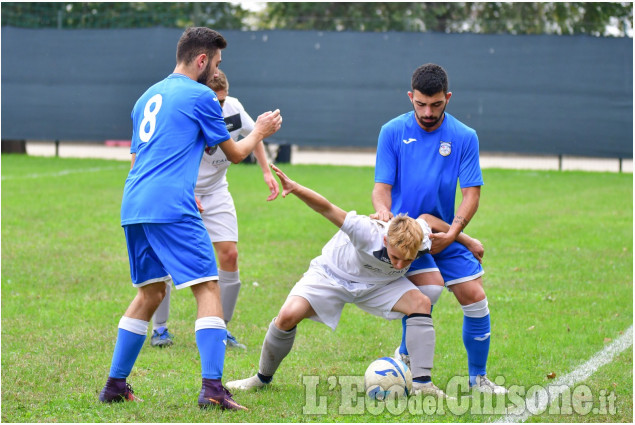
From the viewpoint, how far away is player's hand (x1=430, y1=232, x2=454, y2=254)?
4.88 meters

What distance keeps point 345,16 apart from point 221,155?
20.2 metres

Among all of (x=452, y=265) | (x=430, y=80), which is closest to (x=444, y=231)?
(x=452, y=265)

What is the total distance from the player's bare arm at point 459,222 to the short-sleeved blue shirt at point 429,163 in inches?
2.4

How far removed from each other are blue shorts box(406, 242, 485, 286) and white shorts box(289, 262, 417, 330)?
0.15m

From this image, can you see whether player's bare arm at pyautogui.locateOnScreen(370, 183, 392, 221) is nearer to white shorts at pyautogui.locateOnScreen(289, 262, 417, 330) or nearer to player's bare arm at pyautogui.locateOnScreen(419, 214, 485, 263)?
player's bare arm at pyautogui.locateOnScreen(419, 214, 485, 263)

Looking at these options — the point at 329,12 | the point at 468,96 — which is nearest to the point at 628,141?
the point at 468,96

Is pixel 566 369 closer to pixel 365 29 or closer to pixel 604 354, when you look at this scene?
pixel 604 354

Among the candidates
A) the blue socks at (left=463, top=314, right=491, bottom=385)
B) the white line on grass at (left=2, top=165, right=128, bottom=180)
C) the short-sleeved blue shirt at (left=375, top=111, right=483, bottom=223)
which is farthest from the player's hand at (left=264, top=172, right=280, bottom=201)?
the white line on grass at (left=2, top=165, right=128, bottom=180)

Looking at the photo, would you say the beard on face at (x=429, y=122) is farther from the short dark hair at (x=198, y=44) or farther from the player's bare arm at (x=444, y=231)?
the short dark hair at (x=198, y=44)

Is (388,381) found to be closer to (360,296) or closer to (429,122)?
(360,296)

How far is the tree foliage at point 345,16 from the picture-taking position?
68.9 ft

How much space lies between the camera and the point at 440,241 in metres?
4.90

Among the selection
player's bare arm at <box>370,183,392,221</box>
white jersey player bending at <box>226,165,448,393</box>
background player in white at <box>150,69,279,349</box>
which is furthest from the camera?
background player in white at <box>150,69,279,349</box>

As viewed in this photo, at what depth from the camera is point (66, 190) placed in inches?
582
